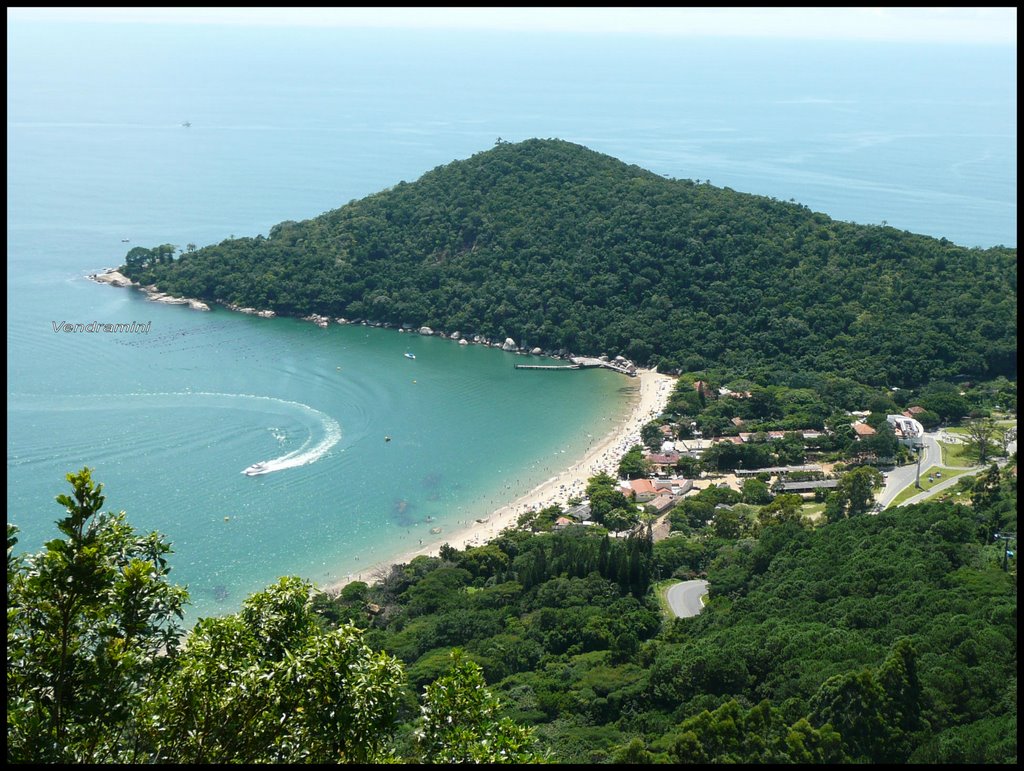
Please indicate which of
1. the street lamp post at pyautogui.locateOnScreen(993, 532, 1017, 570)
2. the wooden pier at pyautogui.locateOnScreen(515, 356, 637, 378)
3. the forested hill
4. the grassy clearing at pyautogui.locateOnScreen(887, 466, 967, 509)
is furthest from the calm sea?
the street lamp post at pyautogui.locateOnScreen(993, 532, 1017, 570)

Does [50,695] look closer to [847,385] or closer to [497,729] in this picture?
[497,729]

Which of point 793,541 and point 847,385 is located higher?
point 847,385

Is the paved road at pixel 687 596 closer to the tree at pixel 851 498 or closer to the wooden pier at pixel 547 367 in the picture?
the tree at pixel 851 498

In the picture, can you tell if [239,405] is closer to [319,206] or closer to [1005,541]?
[1005,541]

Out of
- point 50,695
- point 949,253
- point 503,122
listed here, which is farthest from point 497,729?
point 503,122

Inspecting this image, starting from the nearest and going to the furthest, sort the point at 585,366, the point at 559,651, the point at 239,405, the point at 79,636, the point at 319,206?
1. the point at 79,636
2. the point at 559,651
3. the point at 239,405
4. the point at 585,366
5. the point at 319,206

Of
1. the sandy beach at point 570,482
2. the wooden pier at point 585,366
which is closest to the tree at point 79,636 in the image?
the sandy beach at point 570,482

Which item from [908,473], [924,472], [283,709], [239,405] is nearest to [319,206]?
[239,405]
